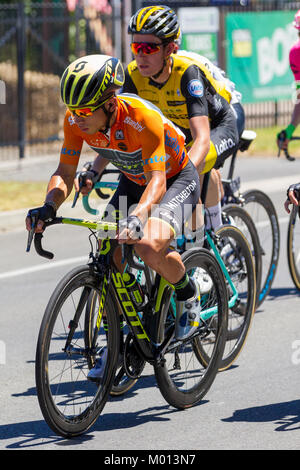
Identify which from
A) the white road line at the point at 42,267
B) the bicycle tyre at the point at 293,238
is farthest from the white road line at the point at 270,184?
the bicycle tyre at the point at 293,238

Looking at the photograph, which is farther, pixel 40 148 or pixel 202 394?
pixel 40 148

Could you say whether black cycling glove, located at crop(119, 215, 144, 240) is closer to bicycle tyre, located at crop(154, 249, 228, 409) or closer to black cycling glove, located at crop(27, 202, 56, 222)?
black cycling glove, located at crop(27, 202, 56, 222)

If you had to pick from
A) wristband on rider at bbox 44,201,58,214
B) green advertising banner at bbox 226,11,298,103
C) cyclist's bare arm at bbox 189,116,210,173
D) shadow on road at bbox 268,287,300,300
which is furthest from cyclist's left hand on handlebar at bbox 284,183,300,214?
green advertising banner at bbox 226,11,298,103

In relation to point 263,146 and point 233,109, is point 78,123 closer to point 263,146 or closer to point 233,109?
point 233,109

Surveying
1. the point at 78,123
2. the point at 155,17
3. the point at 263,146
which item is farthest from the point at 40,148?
the point at 78,123

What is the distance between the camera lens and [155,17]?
6.33 m

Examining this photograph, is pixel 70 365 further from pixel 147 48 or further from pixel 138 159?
pixel 147 48

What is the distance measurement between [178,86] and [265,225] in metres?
1.96

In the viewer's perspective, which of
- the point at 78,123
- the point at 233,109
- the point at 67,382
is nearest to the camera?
the point at 78,123

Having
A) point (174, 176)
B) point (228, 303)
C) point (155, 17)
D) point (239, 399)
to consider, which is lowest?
point (239, 399)

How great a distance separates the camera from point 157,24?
6312 mm

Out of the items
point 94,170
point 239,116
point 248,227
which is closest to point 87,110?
point 94,170

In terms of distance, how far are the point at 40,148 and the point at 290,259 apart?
35.5 feet

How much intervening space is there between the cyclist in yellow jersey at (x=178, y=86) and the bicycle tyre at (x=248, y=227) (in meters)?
0.23
